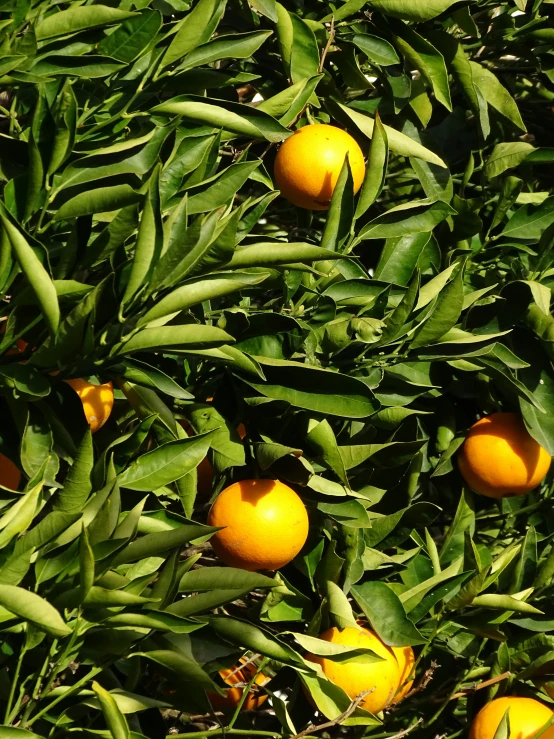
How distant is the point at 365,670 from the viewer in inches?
55.5

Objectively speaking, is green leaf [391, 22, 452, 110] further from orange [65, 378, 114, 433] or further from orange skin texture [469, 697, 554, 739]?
orange skin texture [469, 697, 554, 739]

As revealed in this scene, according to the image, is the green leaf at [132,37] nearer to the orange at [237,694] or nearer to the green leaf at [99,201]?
the green leaf at [99,201]

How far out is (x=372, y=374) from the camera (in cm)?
138

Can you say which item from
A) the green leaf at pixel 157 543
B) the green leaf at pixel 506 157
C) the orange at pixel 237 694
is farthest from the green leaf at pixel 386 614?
the green leaf at pixel 506 157

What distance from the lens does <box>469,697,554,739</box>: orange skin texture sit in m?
1.46

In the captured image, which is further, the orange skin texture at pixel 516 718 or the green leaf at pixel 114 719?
the orange skin texture at pixel 516 718

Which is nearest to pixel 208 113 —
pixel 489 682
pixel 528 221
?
pixel 528 221

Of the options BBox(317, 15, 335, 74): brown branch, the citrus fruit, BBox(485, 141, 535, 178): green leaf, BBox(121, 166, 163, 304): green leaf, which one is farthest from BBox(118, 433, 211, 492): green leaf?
BBox(485, 141, 535, 178): green leaf

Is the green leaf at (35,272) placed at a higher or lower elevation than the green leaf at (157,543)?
higher

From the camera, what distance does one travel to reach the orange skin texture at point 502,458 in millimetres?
1608

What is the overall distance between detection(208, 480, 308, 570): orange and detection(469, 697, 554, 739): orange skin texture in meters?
0.44

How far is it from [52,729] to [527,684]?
0.86 metres

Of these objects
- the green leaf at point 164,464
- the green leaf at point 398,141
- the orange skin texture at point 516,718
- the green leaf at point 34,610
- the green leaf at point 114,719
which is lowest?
the orange skin texture at point 516,718

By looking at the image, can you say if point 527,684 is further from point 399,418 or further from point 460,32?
point 460,32
